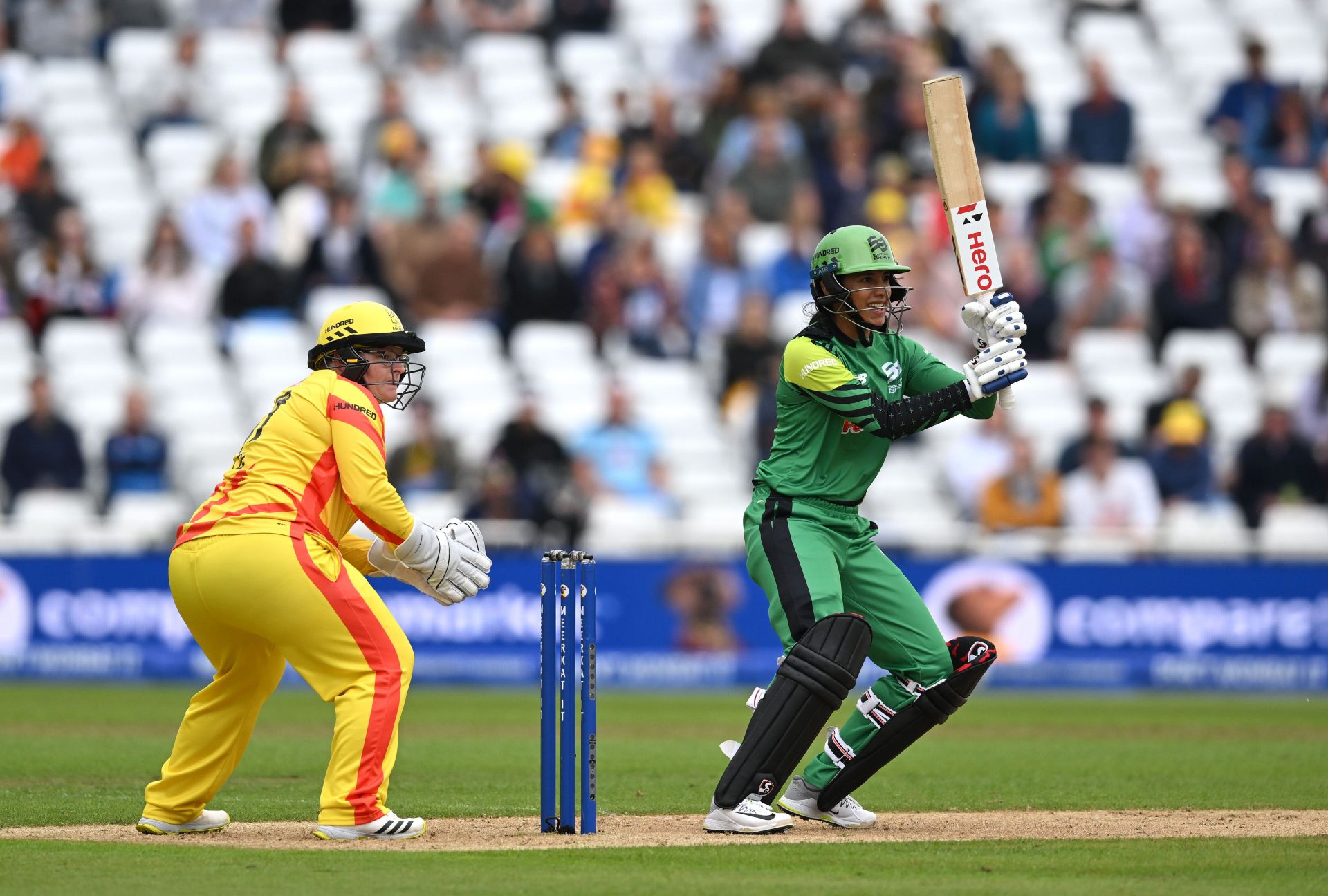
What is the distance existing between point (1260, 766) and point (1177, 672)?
20.1ft

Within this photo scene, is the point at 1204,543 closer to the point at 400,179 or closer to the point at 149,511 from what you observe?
the point at 400,179

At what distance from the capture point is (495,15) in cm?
2283

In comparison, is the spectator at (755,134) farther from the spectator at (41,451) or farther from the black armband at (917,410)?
the black armband at (917,410)

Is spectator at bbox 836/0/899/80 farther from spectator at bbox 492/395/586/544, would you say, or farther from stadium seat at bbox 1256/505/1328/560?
stadium seat at bbox 1256/505/1328/560

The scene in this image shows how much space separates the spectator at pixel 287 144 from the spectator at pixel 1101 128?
8.56 meters

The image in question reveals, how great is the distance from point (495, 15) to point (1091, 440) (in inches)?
364

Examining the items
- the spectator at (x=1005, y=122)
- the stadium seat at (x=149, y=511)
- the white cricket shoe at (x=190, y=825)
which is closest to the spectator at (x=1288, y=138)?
A: the spectator at (x=1005, y=122)

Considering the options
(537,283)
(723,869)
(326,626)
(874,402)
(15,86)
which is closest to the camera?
(723,869)

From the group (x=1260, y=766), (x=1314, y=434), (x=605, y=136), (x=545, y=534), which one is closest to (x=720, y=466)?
(x=545, y=534)

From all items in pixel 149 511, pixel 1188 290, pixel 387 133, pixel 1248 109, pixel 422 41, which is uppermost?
pixel 422 41

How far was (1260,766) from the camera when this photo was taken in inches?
436

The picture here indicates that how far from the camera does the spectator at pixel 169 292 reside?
62.7ft

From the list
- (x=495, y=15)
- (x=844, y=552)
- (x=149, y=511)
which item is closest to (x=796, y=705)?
(x=844, y=552)

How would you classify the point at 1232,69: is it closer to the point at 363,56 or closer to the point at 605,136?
the point at 605,136
